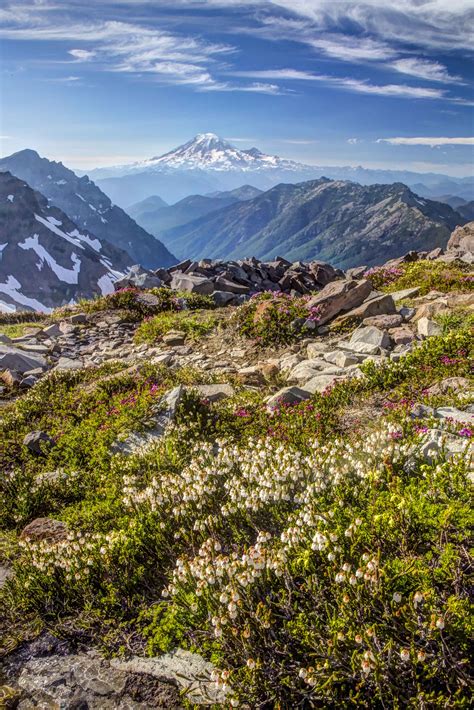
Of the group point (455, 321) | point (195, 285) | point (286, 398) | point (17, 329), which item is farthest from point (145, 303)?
point (455, 321)

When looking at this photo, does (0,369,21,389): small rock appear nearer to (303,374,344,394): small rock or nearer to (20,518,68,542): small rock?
(20,518,68,542): small rock

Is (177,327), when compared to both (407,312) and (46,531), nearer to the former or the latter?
(407,312)

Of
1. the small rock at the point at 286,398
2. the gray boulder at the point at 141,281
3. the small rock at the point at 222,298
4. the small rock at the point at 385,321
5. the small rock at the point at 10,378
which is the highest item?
the small rock at the point at 286,398

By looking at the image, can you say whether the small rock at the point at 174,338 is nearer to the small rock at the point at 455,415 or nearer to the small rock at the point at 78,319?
the small rock at the point at 78,319

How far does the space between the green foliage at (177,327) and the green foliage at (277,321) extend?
1.31 m

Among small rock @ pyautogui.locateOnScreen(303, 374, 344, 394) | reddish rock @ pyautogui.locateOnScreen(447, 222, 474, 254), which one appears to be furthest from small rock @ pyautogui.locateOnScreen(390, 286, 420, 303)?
reddish rock @ pyautogui.locateOnScreen(447, 222, 474, 254)

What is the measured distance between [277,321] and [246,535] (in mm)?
9196

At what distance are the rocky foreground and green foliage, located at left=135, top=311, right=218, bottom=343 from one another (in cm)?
375

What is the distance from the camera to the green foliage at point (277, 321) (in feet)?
44.5

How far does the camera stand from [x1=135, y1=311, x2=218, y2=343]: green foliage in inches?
603

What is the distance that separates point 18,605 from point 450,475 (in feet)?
16.0

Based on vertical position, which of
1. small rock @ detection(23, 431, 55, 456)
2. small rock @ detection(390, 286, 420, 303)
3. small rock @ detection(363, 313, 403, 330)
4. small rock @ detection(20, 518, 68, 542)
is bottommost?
small rock @ detection(390, 286, 420, 303)

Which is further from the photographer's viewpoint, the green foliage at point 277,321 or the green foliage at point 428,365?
the green foliage at point 277,321

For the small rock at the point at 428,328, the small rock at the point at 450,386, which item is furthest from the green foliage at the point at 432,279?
the small rock at the point at 450,386
